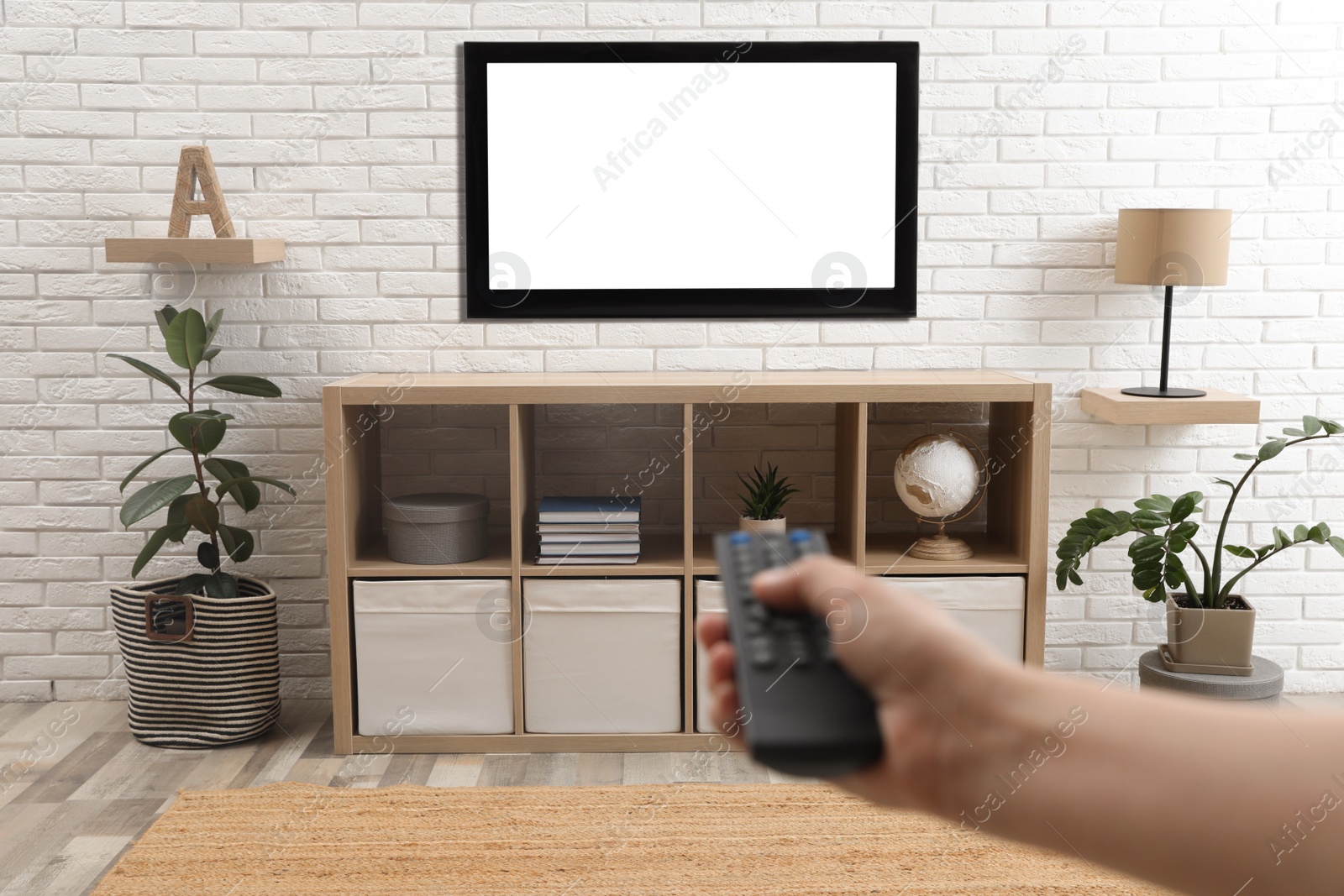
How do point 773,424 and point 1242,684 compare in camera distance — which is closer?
point 1242,684

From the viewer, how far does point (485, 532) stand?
8.29 ft

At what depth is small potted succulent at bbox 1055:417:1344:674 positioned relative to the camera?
94.6 inches

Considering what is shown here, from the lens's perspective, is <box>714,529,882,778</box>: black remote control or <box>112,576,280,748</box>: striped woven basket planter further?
<box>112,576,280,748</box>: striped woven basket planter

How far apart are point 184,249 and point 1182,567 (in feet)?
7.98

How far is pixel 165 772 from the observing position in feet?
7.68

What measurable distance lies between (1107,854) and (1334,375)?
270cm

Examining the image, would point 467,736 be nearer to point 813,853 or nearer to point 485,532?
point 485,532

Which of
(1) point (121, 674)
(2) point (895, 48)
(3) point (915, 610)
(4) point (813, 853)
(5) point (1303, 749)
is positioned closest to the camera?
(5) point (1303, 749)

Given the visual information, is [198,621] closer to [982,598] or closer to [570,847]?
[570,847]

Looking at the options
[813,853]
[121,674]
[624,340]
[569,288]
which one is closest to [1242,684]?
[813,853]

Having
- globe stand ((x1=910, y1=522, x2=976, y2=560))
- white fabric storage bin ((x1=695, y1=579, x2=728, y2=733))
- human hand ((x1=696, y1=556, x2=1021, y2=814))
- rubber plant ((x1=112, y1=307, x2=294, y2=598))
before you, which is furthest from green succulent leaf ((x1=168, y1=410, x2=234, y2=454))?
human hand ((x1=696, y1=556, x2=1021, y2=814))

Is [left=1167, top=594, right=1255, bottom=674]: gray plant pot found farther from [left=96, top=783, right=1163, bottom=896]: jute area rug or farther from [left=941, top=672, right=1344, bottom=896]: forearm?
[left=941, top=672, right=1344, bottom=896]: forearm

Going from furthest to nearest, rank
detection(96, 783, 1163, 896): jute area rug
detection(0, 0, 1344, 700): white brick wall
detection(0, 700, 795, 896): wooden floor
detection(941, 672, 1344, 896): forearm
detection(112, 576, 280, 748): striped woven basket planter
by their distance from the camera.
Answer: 1. detection(0, 0, 1344, 700): white brick wall
2. detection(112, 576, 280, 748): striped woven basket planter
3. detection(0, 700, 795, 896): wooden floor
4. detection(96, 783, 1163, 896): jute area rug
5. detection(941, 672, 1344, 896): forearm

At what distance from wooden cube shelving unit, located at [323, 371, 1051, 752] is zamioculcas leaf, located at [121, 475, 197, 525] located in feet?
1.17
